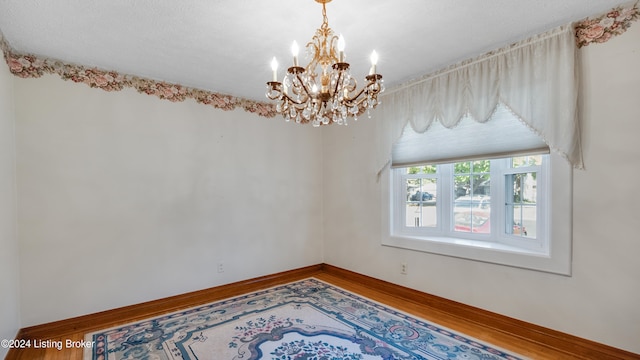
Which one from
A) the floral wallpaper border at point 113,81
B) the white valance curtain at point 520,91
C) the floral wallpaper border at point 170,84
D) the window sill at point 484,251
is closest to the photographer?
the floral wallpaper border at point 170,84

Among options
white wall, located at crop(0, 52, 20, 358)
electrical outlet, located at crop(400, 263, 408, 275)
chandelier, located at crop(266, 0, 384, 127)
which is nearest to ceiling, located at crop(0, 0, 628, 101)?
chandelier, located at crop(266, 0, 384, 127)

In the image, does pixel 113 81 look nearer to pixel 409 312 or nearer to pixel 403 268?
pixel 403 268

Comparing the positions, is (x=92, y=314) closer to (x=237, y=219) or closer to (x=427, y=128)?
(x=237, y=219)

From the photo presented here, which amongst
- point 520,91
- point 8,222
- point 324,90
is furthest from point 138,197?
point 520,91

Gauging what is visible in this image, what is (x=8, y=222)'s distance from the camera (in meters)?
2.15

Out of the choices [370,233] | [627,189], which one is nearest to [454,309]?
[370,233]

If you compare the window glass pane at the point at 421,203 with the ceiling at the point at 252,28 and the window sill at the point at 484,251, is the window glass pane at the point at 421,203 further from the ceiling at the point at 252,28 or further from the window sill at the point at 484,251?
the ceiling at the point at 252,28

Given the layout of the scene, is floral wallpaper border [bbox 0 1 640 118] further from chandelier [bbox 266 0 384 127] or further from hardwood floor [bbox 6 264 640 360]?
hardwood floor [bbox 6 264 640 360]

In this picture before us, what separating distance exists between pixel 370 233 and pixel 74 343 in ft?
9.52

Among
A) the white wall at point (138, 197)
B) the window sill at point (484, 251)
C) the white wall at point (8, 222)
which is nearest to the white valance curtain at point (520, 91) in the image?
the window sill at point (484, 251)

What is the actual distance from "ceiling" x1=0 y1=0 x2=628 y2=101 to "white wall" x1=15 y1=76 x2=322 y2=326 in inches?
20.4

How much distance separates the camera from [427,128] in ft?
9.76

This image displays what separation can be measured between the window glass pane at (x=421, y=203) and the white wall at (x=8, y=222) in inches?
134

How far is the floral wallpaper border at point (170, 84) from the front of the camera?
1985 mm
